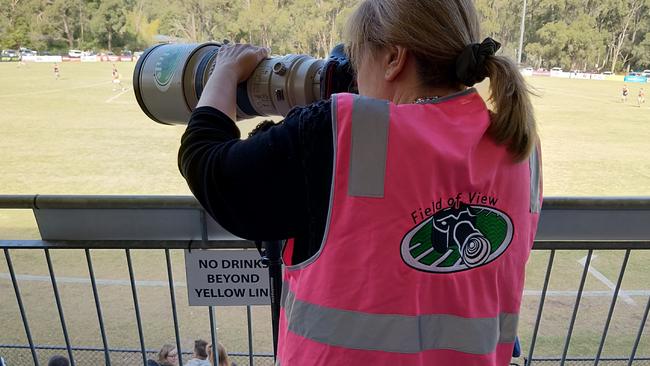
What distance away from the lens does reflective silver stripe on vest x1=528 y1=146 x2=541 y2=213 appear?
0.89 meters

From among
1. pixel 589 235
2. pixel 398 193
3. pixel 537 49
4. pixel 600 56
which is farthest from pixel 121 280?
pixel 600 56

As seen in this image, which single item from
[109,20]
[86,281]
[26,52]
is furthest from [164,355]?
[26,52]

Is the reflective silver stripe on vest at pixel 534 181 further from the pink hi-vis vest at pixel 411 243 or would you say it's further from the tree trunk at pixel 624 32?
the tree trunk at pixel 624 32

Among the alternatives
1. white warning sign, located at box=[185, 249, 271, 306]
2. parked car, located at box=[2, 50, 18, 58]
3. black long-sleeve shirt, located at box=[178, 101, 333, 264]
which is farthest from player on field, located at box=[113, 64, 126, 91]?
black long-sleeve shirt, located at box=[178, 101, 333, 264]

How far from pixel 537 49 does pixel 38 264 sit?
114 feet

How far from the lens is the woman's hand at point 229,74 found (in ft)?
2.73

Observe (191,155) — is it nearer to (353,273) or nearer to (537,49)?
(353,273)

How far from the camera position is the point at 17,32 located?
28484mm

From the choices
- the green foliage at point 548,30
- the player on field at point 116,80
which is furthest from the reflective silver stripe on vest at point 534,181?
the player on field at point 116,80

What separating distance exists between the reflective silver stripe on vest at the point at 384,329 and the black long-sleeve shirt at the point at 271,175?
0.09m

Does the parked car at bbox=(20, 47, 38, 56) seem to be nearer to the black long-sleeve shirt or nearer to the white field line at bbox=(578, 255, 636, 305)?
the white field line at bbox=(578, 255, 636, 305)

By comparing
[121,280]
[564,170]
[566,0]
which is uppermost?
[566,0]

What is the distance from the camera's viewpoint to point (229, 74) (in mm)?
882

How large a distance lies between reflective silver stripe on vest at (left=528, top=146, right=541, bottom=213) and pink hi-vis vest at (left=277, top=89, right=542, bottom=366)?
0.15ft
